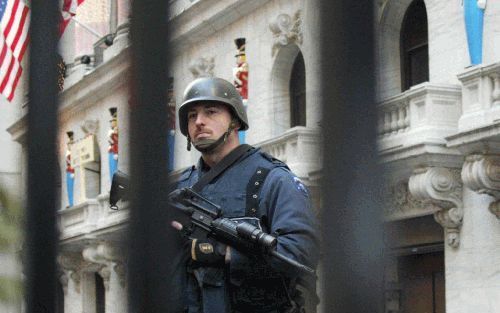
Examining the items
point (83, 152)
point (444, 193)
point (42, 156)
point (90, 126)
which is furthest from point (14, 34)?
point (83, 152)

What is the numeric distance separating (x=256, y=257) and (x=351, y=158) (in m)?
2.83

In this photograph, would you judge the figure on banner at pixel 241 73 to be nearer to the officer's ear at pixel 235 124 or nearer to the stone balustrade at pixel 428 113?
the stone balustrade at pixel 428 113

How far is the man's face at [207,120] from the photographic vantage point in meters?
4.06

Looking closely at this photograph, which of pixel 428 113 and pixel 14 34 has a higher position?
pixel 428 113

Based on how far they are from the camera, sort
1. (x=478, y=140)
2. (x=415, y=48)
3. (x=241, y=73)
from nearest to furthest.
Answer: (x=478, y=140) < (x=415, y=48) < (x=241, y=73)

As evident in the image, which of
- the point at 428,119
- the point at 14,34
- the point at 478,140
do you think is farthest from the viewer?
the point at 428,119

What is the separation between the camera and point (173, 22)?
118cm

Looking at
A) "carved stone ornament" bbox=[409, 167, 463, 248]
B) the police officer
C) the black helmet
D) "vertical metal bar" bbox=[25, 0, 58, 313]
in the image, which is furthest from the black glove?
"carved stone ornament" bbox=[409, 167, 463, 248]

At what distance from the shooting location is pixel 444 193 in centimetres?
1205

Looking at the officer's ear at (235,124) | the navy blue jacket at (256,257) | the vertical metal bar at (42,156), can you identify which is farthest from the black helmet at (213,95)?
the vertical metal bar at (42,156)

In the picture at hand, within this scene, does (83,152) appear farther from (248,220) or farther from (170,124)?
(170,124)

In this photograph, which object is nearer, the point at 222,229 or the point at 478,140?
the point at 222,229

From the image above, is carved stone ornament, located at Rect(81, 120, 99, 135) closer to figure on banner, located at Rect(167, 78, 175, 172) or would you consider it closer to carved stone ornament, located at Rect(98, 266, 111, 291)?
Answer: carved stone ornament, located at Rect(98, 266, 111, 291)

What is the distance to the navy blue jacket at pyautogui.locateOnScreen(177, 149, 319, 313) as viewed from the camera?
→ 3863 mm
